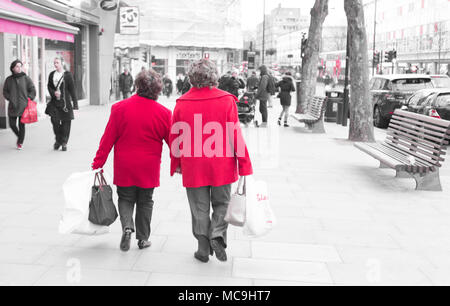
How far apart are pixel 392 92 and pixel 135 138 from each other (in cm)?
1457

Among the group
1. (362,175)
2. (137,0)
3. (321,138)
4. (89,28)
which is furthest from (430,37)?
(362,175)

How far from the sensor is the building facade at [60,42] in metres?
11.2

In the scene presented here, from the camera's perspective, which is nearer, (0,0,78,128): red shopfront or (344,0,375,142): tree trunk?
(0,0,78,128): red shopfront

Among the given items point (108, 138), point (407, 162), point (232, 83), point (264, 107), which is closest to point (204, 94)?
point (108, 138)

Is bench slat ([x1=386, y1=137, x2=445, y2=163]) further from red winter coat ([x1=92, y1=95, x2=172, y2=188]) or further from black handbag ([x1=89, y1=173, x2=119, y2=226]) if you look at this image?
black handbag ([x1=89, y1=173, x2=119, y2=226])

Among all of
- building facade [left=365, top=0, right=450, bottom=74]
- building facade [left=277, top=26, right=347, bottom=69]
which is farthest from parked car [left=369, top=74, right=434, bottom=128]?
building facade [left=277, top=26, right=347, bottom=69]

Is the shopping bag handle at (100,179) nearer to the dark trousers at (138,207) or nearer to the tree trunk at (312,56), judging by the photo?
the dark trousers at (138,207)

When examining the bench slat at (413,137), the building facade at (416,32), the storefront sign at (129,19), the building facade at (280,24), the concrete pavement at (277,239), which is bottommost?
the concrete pavement at (277,239)

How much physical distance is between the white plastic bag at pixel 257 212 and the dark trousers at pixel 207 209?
24 centimetres

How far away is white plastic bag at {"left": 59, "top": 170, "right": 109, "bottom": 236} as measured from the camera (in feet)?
15.2

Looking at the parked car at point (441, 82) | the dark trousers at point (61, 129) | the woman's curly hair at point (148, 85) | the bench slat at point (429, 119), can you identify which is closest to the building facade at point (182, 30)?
the parked car at point (441, 82)

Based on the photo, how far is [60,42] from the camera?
20188mm

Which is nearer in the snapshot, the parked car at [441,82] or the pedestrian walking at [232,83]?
the pedestrian walking at [232,83]

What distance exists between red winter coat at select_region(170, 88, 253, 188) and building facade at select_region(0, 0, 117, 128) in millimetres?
6555
